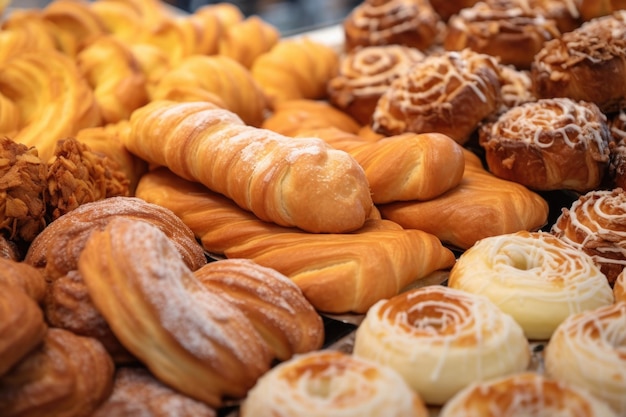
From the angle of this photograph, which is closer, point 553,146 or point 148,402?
point 148,402

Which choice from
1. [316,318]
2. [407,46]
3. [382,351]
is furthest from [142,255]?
[407,46]

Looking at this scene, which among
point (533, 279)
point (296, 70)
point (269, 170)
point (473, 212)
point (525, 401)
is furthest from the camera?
point (296, 70)

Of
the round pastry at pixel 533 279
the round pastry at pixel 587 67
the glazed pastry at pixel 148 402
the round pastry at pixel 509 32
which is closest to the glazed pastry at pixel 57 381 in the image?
the glazed pastry at pixel 148 402

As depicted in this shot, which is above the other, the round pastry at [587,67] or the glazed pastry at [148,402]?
the round pastry at [587,67]

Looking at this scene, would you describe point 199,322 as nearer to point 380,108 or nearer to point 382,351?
point 382,351

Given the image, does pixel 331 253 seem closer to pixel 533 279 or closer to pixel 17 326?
pixel 533 279

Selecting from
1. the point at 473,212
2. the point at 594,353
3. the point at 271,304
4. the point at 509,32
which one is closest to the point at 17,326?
the point at 271,304

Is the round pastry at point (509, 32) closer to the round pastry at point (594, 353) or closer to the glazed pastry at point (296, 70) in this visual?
the glazed pastry at point (296, 70)
